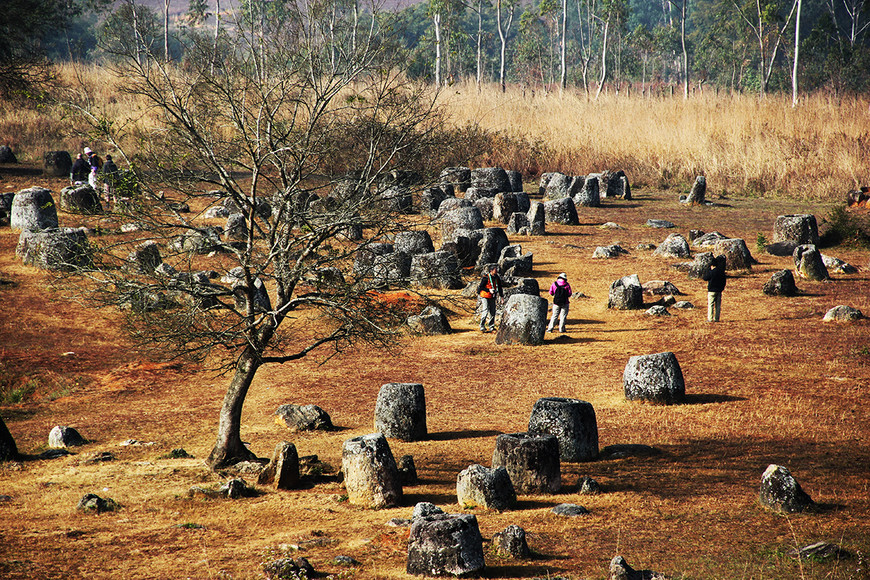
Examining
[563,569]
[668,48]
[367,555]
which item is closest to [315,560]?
[367,555]

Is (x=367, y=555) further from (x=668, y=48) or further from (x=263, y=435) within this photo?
(x=668, y=48)

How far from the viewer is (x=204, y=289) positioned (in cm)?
963

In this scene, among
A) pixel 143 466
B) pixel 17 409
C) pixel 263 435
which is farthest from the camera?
pixel 17 409

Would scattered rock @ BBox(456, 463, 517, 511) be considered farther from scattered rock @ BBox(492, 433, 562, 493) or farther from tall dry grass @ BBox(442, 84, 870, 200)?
tall dry grass @ BBox(442, 84, 870, 200)

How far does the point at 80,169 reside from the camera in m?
26.7

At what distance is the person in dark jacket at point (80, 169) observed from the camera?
2606 centimetres

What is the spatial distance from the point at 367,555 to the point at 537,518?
182 centimetres

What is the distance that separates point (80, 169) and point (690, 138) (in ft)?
76.1

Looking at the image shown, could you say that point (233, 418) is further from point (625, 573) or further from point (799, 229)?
point (799, 229)

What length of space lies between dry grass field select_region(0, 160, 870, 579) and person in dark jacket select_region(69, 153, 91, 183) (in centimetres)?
589

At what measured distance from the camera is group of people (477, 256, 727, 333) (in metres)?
16.1

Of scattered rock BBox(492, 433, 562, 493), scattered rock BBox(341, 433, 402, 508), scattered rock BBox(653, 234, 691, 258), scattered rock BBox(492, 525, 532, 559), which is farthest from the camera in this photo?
→ scattered rock BBox(653, 234, 691, 258)

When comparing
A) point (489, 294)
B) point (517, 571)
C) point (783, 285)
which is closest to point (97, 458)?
point (517, 571)

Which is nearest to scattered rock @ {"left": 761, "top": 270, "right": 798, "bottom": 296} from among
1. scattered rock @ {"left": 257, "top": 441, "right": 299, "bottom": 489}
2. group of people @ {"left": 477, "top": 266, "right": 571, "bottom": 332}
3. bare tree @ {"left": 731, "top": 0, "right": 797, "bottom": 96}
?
group of people @ {"left": 477, "top": 266, "right": 571, "bottom": 332}
